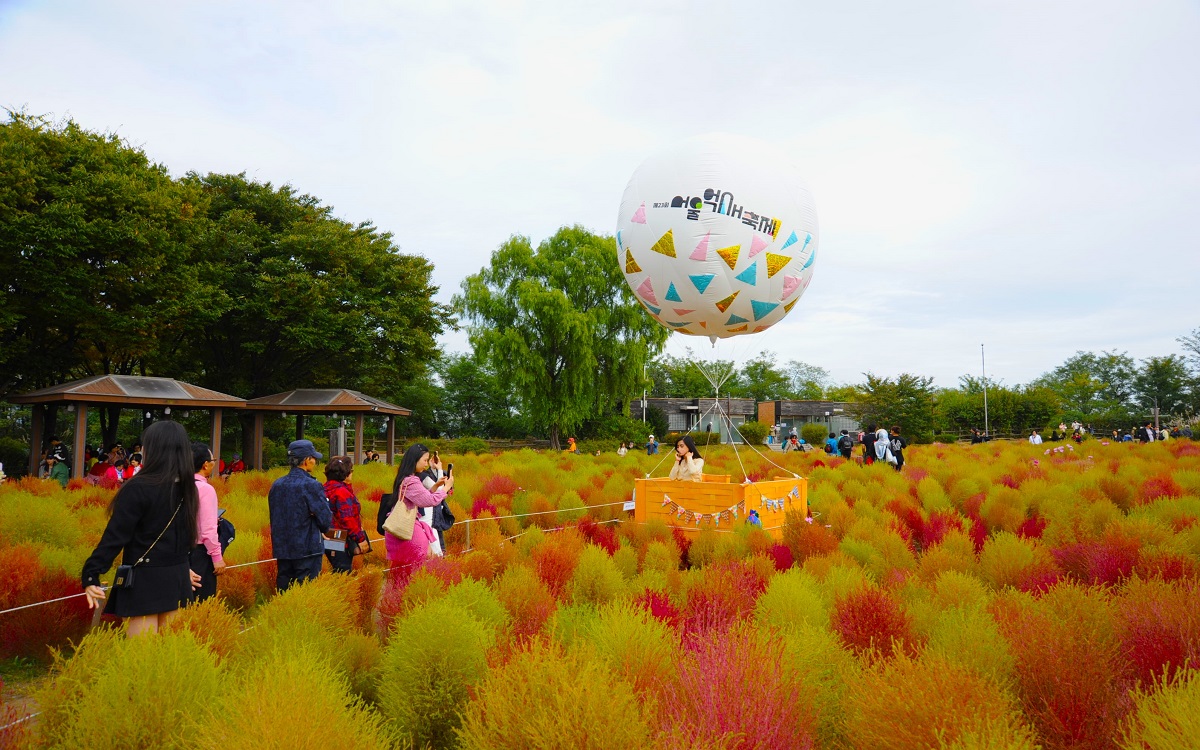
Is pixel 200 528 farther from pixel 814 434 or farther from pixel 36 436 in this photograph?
pixel 814 434

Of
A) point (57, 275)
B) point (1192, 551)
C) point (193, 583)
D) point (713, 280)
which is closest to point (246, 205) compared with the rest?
point (57, 275)

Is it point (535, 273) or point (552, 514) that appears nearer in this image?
point (552, 514)

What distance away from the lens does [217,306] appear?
2394cm

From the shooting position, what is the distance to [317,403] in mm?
23203

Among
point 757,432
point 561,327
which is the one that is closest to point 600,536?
point 561,327

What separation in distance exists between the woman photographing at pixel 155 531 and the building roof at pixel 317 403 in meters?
19.9

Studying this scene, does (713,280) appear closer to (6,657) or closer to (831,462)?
(6,657)

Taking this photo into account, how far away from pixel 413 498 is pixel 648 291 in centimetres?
458

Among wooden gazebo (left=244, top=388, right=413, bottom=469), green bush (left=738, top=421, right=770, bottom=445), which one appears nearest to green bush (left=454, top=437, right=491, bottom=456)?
wooden gazebo (left=244, top=388, right=413, bottom=469)

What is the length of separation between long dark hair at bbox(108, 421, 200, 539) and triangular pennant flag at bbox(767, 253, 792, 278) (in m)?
6.82

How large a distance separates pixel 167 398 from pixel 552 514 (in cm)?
1406

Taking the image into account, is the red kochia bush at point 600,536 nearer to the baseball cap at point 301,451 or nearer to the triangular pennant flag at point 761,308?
the baseball cap at point 301,451

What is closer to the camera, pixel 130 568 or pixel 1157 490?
pixel 130 568

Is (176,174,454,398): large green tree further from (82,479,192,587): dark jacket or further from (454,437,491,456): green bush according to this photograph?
(82,479,192,587): dark jacket
